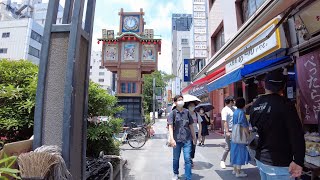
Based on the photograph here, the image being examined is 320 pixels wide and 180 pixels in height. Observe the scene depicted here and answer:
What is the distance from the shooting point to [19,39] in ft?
152

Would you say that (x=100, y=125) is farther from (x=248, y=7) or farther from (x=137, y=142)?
(x=248, y=7)

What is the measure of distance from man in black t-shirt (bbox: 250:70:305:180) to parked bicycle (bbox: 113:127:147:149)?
8901 millimetres

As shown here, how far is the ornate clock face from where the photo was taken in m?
19.4

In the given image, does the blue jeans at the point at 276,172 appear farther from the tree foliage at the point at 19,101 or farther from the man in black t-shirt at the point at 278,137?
the tree foliage at the point at 19,101

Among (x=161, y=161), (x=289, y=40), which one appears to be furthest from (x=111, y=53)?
(x=289, y=40)

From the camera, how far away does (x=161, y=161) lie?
833 centimetres

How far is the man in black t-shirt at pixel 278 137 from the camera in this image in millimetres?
2379

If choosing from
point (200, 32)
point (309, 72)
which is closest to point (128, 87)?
point (200, 32)

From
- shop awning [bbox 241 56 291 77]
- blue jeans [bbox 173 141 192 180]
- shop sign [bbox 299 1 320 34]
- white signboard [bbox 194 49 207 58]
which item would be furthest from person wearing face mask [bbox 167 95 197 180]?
white signboard [bbox 194 49 207 58]

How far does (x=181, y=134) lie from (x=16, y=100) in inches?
127

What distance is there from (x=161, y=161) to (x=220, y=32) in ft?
35.8

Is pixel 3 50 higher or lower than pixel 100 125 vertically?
higher

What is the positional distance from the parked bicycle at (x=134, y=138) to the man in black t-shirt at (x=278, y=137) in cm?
890

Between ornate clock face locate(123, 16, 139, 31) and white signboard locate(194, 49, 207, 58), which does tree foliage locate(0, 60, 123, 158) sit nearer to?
white signboard locate(194, 49, 207, 58)
